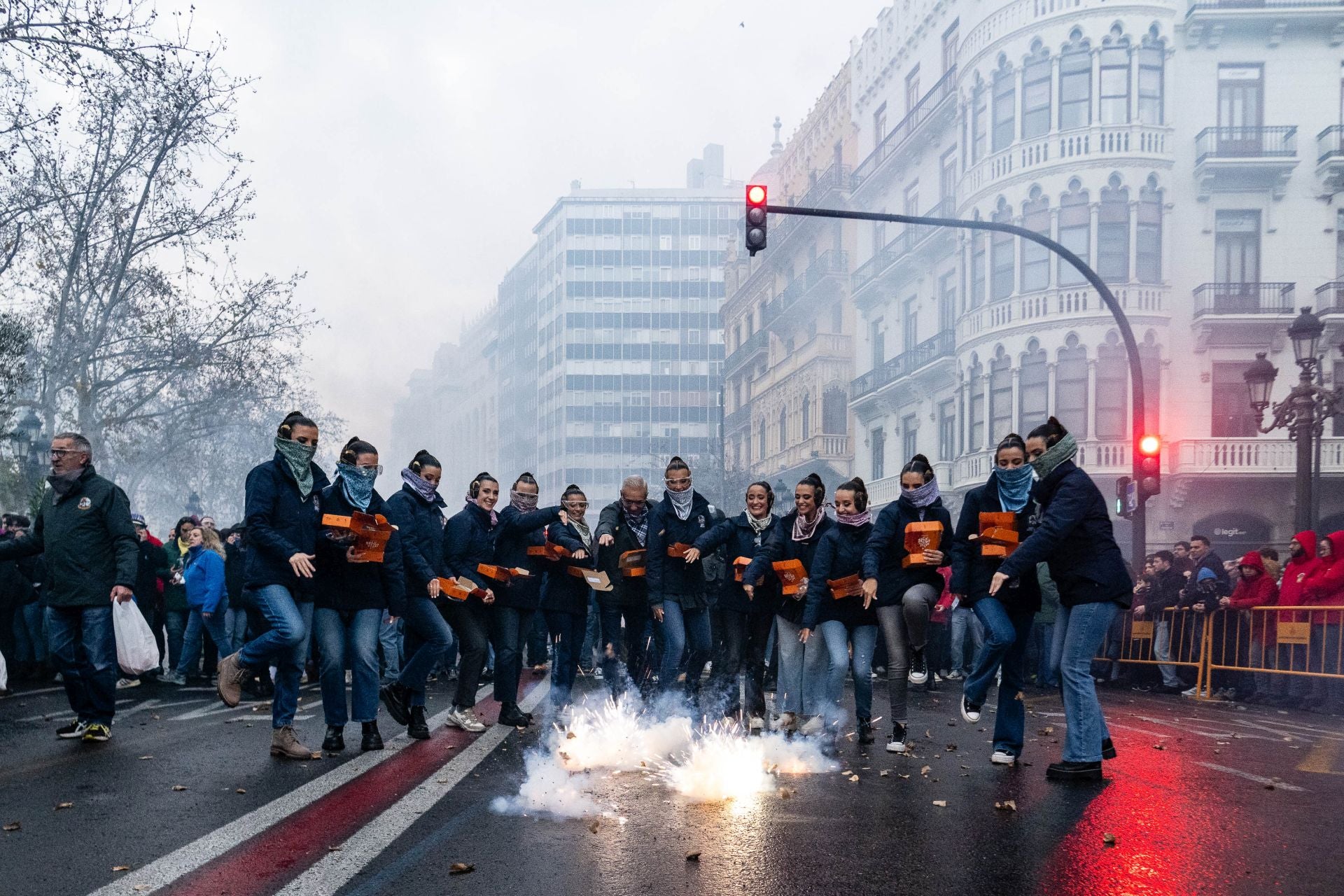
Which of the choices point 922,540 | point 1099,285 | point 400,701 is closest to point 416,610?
point 400,701

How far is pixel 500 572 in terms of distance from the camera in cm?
992

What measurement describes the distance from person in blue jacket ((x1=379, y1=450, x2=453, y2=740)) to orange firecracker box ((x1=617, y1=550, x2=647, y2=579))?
1802 mm

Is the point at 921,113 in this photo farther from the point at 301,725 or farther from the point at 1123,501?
the point at 301,725

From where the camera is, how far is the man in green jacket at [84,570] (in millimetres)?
9000

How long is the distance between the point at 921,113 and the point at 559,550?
28.8m

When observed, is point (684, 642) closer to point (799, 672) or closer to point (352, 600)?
point (799, 672)

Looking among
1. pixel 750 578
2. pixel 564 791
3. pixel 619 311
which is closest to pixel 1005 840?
pixel 564 791

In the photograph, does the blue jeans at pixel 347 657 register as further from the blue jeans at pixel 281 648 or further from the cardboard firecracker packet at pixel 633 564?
the cardboard firecracker packet at pixel 633 564

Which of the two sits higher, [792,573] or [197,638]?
[792,573]

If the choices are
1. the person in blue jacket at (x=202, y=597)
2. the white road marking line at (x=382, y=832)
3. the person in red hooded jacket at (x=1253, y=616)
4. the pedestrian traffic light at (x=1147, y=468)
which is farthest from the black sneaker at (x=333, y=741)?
the pedestrian traffic light at (x=1147, y=468)

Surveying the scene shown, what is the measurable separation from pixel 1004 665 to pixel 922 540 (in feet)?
3.55

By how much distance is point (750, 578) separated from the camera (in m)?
9.84

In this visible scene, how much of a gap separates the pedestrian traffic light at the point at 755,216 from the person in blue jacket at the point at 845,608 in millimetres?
6401

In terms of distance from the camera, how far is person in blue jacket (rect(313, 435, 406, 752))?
8.30 m
